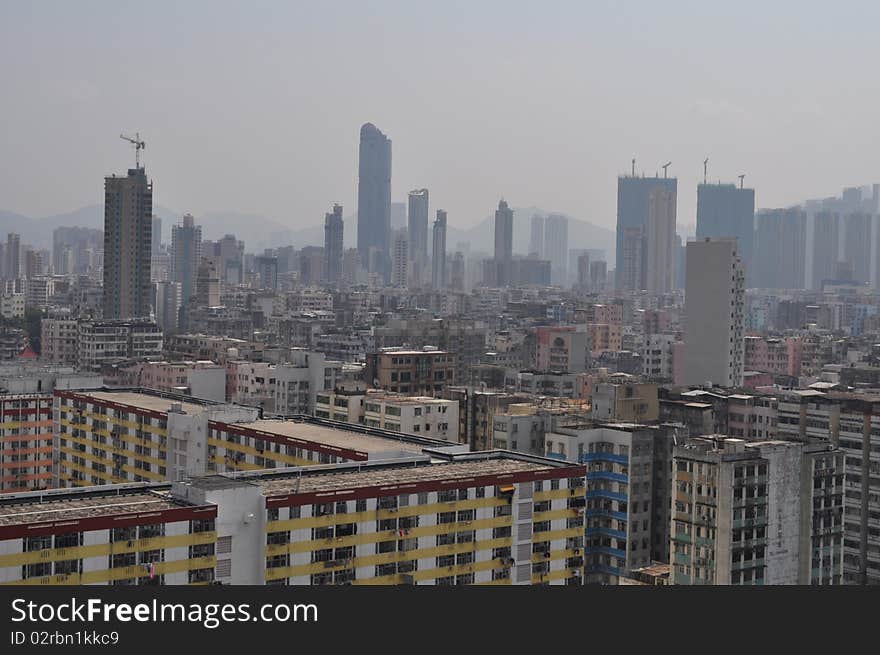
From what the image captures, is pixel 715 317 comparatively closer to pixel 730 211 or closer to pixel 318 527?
pixel 318 527

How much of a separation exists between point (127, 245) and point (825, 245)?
65.9 metres

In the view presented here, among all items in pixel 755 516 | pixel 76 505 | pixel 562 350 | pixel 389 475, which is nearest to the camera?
pixel 76 505

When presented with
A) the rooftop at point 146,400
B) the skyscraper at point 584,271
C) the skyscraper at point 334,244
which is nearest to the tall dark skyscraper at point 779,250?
the skyscraper at point 584,271

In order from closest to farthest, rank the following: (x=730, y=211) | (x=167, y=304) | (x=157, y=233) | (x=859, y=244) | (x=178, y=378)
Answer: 1. (x=178, y=378)
2. (x=167, y=304)
3. (x=859, y=244)
4. (x=730, y=211)
5. (x=157, y=233)

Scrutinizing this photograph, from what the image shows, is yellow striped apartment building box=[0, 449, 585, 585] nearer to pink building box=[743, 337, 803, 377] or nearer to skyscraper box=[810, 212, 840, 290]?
pink building box=[743, 337, 803, 377]

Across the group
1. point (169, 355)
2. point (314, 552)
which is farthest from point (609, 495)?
point (169, 355)

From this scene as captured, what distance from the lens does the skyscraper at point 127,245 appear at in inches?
1858

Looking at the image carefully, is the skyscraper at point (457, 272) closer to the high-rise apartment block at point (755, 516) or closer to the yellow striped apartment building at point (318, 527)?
the high-rise apartment block at point (755, 516)

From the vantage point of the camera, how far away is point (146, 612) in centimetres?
666

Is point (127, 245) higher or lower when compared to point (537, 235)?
lower

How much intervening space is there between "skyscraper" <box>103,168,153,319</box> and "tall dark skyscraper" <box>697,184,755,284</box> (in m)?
59.3

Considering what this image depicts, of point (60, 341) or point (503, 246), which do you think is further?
point (503, 246)

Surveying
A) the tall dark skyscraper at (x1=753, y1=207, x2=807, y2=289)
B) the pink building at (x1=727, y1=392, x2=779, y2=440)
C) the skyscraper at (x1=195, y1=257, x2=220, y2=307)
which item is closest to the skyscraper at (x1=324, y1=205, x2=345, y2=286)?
the tall dark skyscraper at (x1=753, y1=207, x2=807, y2=289)

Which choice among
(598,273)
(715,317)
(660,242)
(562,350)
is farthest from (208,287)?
(598,273)
